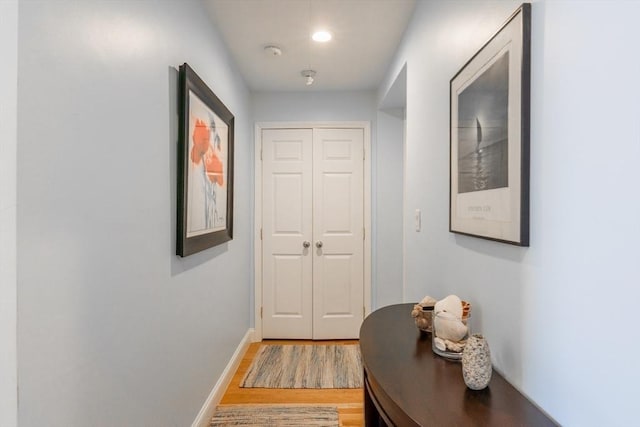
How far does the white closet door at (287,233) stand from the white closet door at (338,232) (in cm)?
8

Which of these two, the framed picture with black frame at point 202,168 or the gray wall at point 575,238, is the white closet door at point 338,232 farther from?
the gray wall at point 575,238

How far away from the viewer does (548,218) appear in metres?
0.81

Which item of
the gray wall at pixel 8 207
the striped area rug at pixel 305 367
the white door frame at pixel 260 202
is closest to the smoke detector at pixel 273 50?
the white door frame at pixel 260 202

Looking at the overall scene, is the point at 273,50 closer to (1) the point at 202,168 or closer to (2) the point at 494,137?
(1) the point at 202,168

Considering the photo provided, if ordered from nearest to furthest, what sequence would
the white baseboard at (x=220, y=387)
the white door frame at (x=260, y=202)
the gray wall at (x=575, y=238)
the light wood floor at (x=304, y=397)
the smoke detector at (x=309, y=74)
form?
1. the gray wall at (x=575, y=238)
2. the white baseboard at (x=220, y=387)
3. the light wood floor at (x=304, y=397)
4. the smoke detector at (x=309, y=74)
5. the white door frame at (x=260, y=202)

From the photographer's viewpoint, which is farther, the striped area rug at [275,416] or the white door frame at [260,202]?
the white door frame at [260,202]

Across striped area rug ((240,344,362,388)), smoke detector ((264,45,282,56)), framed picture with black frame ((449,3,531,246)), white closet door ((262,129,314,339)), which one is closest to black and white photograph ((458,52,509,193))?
framed picture with black frame ((449,3,531,246))

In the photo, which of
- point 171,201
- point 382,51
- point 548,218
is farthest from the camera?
point 382,51

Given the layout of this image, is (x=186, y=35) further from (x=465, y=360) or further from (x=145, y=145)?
(x=465, y=360)

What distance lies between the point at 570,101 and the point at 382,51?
6.68 ft

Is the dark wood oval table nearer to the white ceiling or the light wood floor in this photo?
the light wood floor

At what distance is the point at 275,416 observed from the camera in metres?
2.12

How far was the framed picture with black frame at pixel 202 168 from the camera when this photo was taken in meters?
1.58

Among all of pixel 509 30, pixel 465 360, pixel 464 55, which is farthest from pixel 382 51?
pixel 465 360
